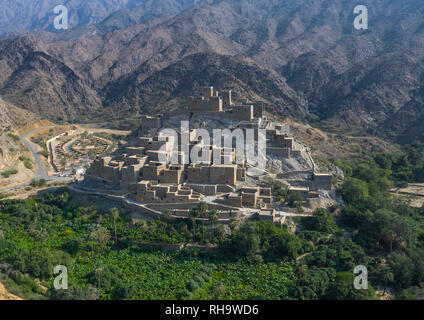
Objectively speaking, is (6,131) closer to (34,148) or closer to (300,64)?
(34,148)

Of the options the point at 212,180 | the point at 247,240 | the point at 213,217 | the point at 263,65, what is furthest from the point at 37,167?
the point at 263,65

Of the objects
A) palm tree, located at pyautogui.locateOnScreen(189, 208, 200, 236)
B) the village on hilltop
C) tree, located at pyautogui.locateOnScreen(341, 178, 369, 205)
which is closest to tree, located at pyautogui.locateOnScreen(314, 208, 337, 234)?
the village on hilltop

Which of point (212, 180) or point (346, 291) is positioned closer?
point (346, 291)

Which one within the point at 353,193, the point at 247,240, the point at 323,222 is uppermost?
the point at 353,193

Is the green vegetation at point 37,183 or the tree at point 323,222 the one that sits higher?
the green vegetation at point 37,183

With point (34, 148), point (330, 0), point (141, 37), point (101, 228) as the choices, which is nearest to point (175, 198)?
point (101, 228)

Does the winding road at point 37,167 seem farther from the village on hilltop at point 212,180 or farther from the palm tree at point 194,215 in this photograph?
the palm tree at point 194,215

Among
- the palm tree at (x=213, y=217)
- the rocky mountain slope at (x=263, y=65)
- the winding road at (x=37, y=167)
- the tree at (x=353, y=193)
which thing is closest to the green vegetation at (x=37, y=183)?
the winding road at (x=37, y=167)

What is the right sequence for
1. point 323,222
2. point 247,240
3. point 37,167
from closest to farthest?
point 247,240 → point 323,222 → point 37,167

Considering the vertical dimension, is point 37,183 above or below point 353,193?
above

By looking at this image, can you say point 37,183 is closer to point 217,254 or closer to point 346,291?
point 217,254
